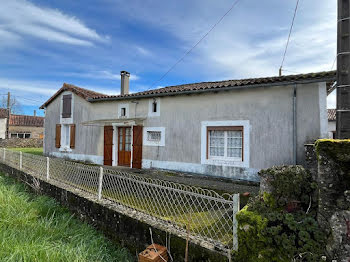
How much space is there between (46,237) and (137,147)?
599 centimetres

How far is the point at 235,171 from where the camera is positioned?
24.2ft

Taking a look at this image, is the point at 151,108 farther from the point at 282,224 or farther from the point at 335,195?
the point at 335,195

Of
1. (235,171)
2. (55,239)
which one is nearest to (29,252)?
(55,239)

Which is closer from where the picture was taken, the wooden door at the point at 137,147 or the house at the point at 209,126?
the house at the point at 209,126

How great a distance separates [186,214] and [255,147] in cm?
391

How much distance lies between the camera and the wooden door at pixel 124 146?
10.4 meters

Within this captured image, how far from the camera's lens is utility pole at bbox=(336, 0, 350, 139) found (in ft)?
11.8

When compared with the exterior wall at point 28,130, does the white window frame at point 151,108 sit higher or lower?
higher

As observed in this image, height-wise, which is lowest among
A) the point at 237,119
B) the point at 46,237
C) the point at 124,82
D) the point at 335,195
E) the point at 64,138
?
the point at 46,237

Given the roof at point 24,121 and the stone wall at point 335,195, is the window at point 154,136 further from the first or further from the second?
the roof at point 24,121

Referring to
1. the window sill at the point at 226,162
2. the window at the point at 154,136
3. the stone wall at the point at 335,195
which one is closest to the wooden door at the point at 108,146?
the window at the point at 154,136

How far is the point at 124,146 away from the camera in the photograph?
10523 mm

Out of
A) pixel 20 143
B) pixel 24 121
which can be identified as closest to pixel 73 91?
pixel 20 143

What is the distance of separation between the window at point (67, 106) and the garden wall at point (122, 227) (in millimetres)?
7364
